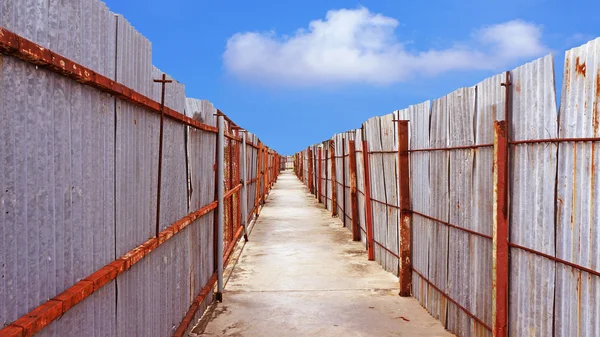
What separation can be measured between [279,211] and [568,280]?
13.8 metres

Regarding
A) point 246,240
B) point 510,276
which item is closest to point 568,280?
point 510,276

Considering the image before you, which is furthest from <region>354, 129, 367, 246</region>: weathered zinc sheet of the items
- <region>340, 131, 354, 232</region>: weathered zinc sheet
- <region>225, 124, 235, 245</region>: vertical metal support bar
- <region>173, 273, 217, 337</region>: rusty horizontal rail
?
<region>173, 273, 217, 337</region>: rusty horizontal rail

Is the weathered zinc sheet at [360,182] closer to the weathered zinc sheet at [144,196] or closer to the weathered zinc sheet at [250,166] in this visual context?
the weathered zinc sheet at [250,166]

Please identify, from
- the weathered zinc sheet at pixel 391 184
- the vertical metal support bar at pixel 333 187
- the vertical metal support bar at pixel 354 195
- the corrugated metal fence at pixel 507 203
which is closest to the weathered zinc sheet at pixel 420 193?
the corrugated metal fence at pixel 507 203

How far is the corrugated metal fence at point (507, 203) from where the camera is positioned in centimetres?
301

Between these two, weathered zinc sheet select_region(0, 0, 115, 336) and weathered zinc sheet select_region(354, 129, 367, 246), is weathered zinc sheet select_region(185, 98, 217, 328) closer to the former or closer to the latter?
weathered zinc sheet select_region(0, 0, 115, 336)

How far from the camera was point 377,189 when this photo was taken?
27.1ft

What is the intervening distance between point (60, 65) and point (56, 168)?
17.9 inches

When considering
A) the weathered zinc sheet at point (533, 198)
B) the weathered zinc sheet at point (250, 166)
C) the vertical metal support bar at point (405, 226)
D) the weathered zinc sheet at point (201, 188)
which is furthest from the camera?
the weathered zinc sheet at point (250, 166)

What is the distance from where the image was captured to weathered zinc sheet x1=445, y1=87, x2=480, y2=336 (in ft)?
14.9

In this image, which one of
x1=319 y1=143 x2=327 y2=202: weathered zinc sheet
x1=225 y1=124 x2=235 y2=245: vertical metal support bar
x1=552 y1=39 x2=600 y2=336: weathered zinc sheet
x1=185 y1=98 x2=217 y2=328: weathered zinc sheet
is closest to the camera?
x1=552 y1=39 x2=600 y2=336: weathered zinc sheet

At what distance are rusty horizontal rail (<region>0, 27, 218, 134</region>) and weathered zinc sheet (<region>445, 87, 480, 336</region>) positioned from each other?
311 cm

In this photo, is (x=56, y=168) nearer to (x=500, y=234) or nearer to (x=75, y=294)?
(x=75, y=294)

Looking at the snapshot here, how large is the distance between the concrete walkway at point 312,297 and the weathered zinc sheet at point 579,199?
2.11 m
